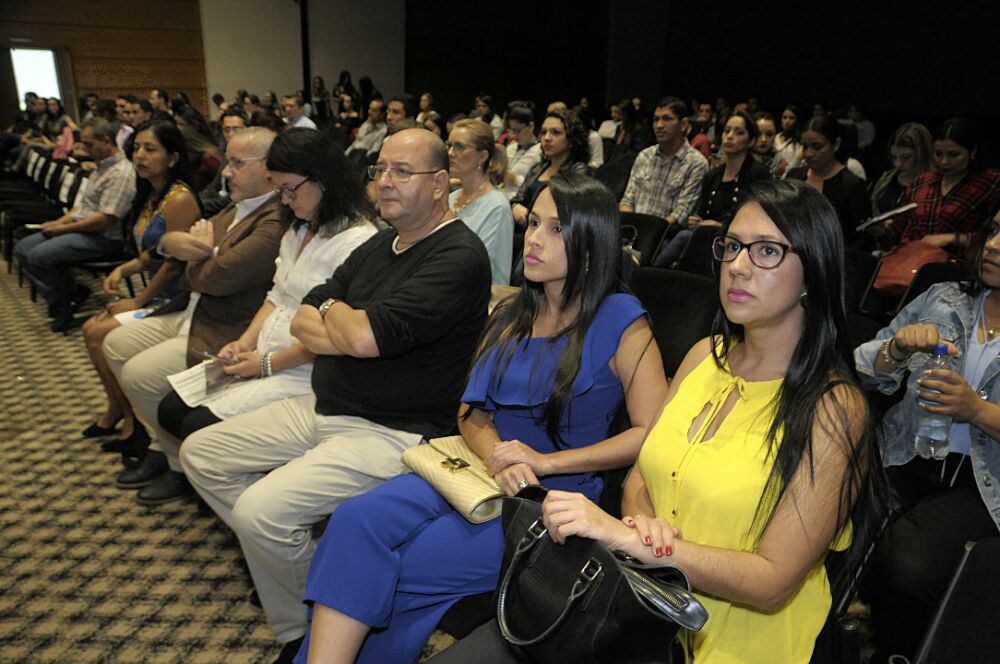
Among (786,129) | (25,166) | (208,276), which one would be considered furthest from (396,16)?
(208,276)

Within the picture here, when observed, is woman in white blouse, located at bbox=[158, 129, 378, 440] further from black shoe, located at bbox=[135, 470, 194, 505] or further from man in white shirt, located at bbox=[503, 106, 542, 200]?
man in white shirt, located at bbox=[503, 106, 542, 200]

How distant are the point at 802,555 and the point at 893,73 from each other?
1186cm

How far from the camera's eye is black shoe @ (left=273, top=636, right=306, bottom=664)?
6.47ft

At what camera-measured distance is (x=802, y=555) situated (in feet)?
3.91

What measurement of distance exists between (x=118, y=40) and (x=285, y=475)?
16329 millimetres

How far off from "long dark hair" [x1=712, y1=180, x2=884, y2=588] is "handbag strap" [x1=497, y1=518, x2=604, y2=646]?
0.32m

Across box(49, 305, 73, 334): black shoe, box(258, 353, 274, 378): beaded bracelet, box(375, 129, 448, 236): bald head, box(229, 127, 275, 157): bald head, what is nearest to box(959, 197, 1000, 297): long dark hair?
box(375, 129, 448, 236): bald head

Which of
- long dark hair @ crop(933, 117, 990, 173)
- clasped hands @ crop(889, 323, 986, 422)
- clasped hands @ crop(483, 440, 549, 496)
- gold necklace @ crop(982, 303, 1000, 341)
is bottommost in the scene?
clasped hands @ crop(483, 440, 549, 496)

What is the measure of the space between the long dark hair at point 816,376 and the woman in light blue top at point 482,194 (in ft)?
6.50

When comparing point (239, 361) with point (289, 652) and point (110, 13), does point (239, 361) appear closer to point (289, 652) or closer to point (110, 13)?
point (289, 652)

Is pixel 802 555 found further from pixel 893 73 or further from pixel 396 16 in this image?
pixel 396 16

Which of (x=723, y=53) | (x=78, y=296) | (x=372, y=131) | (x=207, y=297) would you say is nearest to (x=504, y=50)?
(x=723, y=53)

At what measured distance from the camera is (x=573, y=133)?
4.60 m

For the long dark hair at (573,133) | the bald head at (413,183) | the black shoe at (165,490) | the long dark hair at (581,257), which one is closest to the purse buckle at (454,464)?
the long dark hair at (581,257)
